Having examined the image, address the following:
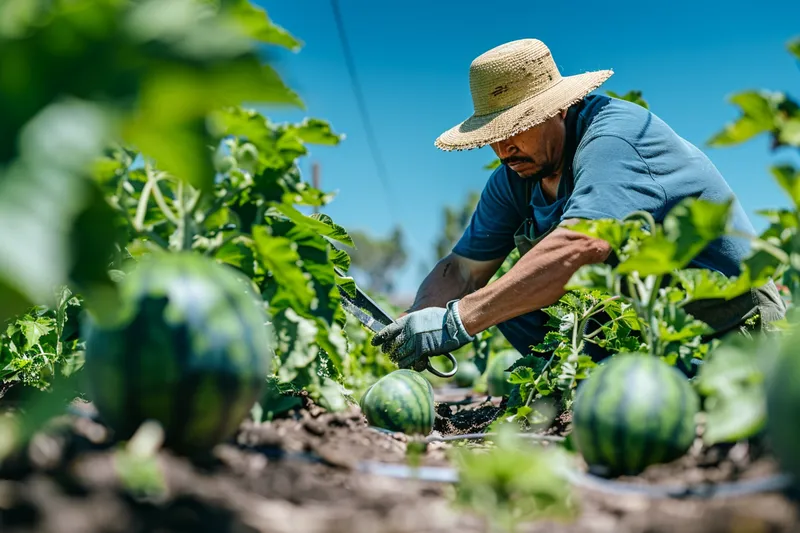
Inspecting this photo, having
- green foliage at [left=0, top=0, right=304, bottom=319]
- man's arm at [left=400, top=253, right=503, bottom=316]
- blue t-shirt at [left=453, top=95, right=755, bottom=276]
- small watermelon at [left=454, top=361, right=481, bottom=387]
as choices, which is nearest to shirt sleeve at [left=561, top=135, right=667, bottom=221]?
blue t-shirt at [left=453, top=95, right=755, bottom=276]

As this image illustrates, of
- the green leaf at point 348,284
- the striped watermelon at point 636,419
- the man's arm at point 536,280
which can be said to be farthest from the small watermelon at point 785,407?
the man's arm at point 536,280

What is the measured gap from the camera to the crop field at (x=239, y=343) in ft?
3.97

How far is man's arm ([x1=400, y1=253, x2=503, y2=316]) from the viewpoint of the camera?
5008 millimetres

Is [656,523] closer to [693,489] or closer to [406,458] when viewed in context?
[693,489]

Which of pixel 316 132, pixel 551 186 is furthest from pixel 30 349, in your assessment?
pixel 551 186

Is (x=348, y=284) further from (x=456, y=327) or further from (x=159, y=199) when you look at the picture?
(x=159, y=199)

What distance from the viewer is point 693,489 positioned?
1.59 metres

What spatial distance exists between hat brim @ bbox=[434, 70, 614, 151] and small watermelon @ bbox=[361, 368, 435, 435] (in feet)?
5.00

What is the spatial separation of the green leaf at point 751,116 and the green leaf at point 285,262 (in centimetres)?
112

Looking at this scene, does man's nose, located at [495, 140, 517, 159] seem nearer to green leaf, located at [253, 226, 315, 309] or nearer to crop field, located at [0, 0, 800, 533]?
crop field, located at [0, 0, 800, 533]

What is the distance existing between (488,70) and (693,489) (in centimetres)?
301

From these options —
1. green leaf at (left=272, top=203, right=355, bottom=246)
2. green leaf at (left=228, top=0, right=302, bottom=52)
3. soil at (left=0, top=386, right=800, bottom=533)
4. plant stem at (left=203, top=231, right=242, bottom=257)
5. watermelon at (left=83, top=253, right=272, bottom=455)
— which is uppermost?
green leaf at (left=228, top=0, right=302, bottom=52)

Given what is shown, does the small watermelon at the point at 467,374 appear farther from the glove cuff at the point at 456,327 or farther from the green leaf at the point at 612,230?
the green leaf at the point at 612,230

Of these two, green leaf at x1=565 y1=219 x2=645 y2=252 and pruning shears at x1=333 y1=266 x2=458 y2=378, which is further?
pruning shears at x1=333 y1=266 x2=458 y2=378
